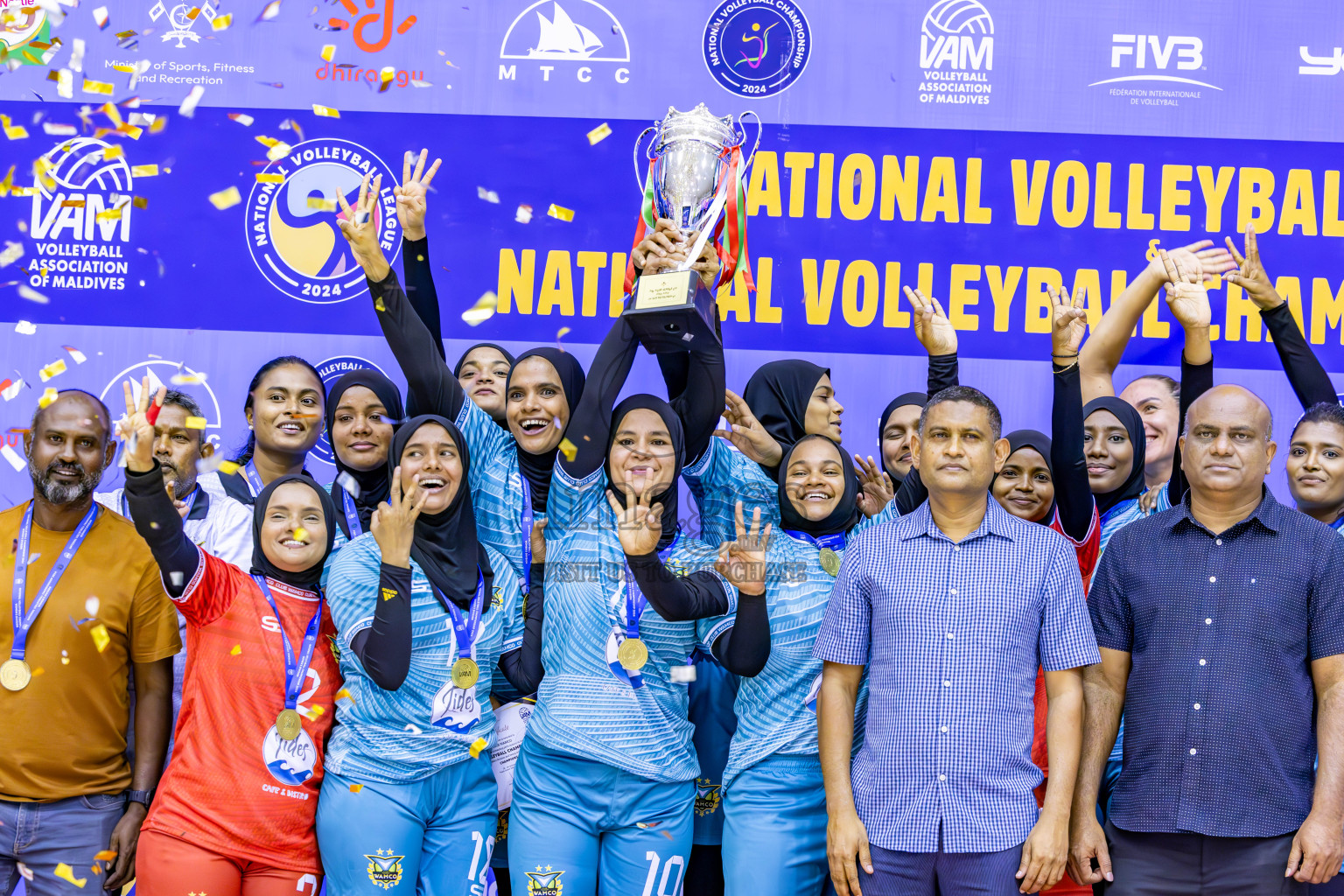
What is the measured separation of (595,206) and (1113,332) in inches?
81.5

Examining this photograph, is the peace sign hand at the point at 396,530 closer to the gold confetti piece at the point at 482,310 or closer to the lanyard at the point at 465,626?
the lanyard at the point at 465,626

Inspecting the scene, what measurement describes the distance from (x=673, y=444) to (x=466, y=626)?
0.78 m

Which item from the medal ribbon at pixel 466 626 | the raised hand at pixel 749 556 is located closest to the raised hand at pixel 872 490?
the raised hand at pixel 749 556

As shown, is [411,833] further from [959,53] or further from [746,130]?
[959,53]

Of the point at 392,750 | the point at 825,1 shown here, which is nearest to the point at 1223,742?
the point at 392,750

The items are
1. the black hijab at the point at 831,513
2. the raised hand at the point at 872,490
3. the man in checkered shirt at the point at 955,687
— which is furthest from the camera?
the raised hand at the point at 872,490

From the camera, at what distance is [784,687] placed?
10.4 feet

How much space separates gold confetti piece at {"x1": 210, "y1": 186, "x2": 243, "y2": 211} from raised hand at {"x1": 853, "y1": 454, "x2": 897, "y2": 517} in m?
2.76

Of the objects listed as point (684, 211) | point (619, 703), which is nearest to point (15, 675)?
point (619, 703)

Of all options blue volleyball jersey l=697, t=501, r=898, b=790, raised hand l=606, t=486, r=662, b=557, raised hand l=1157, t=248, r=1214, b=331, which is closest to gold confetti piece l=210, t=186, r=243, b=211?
raised hand l=606, t=486, r=662, b=557

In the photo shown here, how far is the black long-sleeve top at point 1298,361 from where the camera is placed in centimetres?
372

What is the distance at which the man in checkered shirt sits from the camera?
105 inches

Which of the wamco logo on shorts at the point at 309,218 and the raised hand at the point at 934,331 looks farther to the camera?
the wamco logo on shorts at the point at 309,218

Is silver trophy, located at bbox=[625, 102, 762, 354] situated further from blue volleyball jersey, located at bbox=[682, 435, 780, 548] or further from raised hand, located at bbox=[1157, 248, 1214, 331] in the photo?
raised hand, located at bbox=[1157, 248, 1214, 331]
